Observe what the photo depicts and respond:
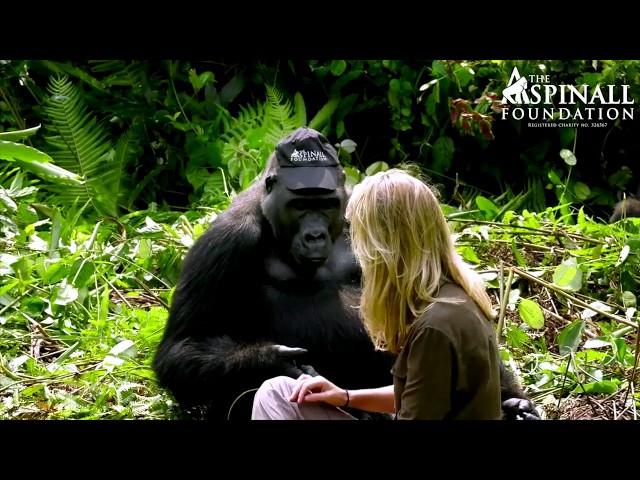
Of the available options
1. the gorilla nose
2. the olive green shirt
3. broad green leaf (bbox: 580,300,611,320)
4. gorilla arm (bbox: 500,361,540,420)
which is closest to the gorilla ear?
the gorilla nose

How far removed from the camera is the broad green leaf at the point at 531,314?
3982mm

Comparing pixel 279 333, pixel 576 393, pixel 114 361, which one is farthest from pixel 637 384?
pixel 114 361

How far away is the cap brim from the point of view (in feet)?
11.7

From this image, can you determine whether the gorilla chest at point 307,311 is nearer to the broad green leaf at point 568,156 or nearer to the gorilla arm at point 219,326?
the gorilla arm at point 219,326

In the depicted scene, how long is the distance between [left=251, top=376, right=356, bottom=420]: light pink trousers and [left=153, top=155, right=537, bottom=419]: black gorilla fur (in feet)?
1.29

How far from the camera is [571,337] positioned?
3852mm

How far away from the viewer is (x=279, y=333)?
374 cm

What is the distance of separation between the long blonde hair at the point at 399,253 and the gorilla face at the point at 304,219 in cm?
81

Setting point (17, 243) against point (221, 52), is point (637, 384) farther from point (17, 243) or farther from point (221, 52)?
point (17, 243)

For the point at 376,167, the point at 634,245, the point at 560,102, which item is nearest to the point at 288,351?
the point at 634,245

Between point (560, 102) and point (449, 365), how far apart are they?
3.20m

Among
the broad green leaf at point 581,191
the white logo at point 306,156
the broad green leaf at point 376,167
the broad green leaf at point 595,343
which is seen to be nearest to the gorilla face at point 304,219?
the white logo at point 306,156

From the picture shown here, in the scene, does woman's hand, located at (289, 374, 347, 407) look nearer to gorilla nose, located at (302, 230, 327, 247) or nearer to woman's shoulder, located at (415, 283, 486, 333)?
woman's shoulder, located at (415, 283, 486, 333)

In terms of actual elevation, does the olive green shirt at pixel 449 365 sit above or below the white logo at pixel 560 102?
below
